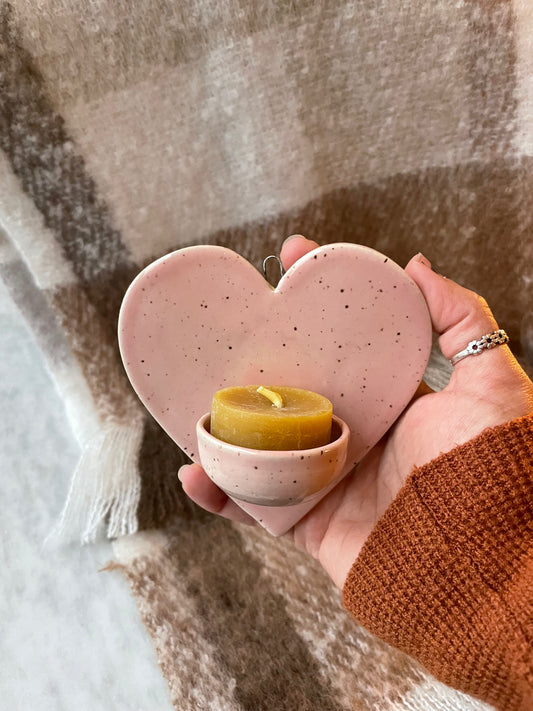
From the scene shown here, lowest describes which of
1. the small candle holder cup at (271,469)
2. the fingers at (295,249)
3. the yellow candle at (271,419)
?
the small candle holder cup at (271,469)

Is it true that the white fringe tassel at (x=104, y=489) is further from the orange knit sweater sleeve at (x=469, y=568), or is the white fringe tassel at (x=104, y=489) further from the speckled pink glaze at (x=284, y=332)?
the orange knit sweater sleeve at (x=469, y=568)

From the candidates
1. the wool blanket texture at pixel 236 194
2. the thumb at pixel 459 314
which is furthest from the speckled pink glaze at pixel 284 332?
the wool blanket texture at pixel 236 194

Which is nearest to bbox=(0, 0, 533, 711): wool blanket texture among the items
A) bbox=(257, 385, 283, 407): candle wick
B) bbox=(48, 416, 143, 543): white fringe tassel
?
bbox=(48, 416, 143, 543): white fringe tassel

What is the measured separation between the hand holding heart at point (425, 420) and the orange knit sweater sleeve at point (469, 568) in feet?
0.12

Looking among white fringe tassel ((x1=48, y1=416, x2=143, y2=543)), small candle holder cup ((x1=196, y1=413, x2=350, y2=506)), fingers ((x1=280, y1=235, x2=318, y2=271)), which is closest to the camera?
small candle holder cup ((x1=196, y1=413, x2=350, y2=506))

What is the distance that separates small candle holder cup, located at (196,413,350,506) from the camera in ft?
1.65

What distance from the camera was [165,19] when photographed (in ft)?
2.13

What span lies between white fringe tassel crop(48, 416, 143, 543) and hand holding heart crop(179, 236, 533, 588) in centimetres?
15

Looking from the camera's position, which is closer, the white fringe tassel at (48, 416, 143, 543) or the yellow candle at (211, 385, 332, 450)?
the yellow candle at (211, 385, 332, 450)

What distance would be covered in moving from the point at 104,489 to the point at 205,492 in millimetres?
183

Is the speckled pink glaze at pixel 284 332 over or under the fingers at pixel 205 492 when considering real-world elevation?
over

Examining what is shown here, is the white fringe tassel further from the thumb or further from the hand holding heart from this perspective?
the thumb

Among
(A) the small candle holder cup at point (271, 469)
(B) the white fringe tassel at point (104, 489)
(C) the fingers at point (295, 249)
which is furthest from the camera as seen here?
(B) the white fringe tassel at point (104, 489)

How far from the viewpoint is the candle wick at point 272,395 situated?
1.77 feet
